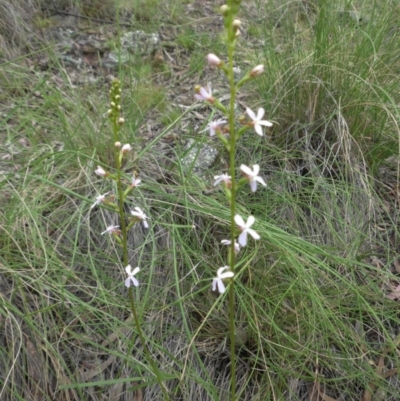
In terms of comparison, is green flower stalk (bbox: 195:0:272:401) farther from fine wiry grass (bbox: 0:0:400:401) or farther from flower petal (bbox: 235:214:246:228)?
fine wiry grass (bbox: 0:0:400:401)

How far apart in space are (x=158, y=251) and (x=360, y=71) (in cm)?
159

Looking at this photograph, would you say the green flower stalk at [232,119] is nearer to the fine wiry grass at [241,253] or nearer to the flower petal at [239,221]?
the flower petal at [239,221]

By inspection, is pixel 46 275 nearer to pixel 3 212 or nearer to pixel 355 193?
pixel 3 212

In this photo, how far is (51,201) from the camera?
8.53 ft

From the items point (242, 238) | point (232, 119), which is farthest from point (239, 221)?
point (232, 119)

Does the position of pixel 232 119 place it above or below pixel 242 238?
above

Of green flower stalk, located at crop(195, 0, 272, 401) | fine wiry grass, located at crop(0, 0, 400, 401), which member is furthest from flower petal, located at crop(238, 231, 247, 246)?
fine wiry grass, located at crop(0, 0, 400, 401)

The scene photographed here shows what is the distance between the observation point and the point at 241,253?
2475mm

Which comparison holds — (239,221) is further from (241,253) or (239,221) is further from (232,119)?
(241,253)

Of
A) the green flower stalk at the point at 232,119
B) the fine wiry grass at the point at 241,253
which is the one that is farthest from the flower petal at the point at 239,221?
the fine wiry grass at the point at 241,253

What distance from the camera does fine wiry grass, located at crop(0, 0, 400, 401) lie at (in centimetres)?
221

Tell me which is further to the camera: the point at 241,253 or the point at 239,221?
the point at 241,253

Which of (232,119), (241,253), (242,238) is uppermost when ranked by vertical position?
(232,119)

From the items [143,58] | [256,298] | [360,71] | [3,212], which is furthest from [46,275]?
[143,58]
